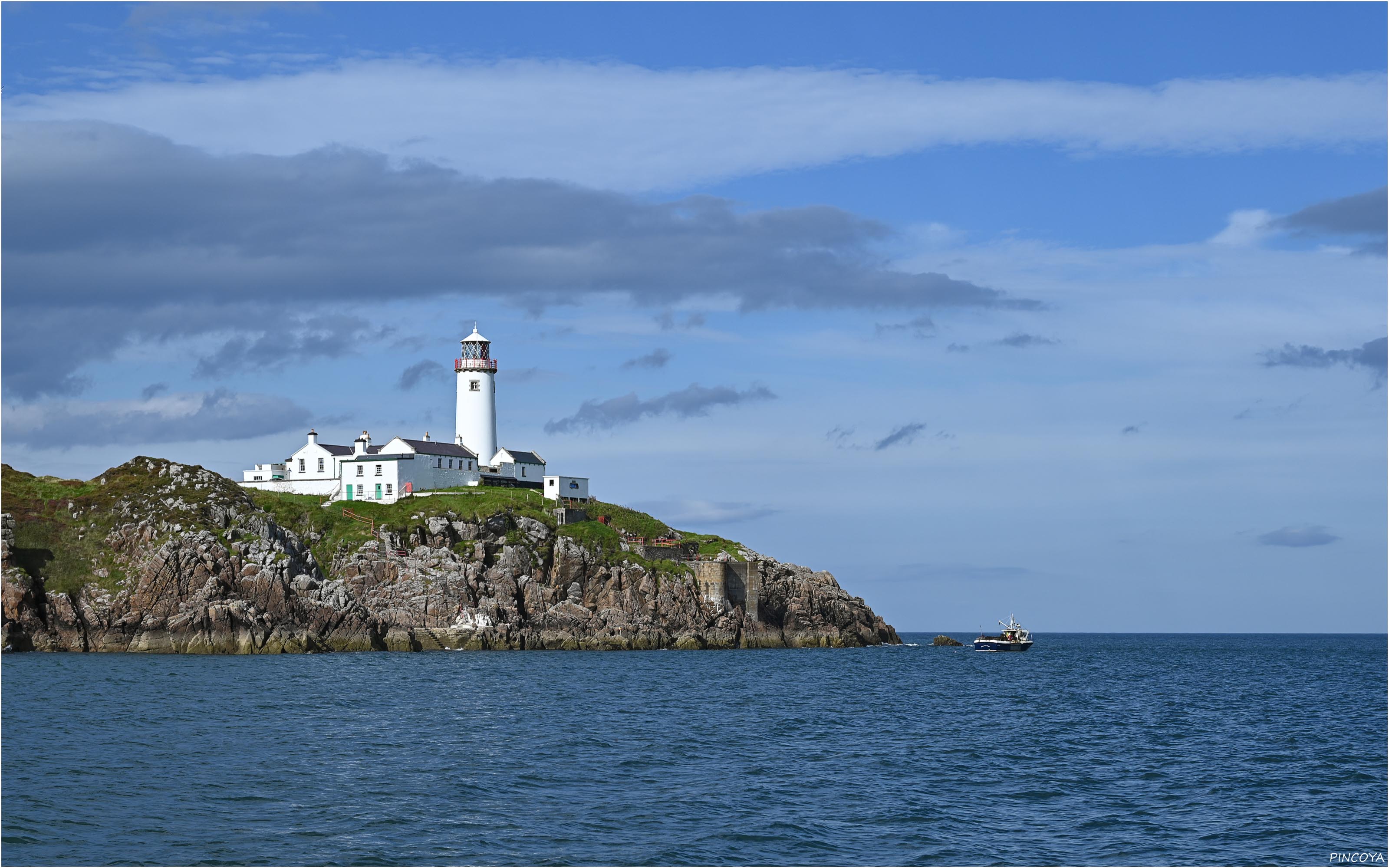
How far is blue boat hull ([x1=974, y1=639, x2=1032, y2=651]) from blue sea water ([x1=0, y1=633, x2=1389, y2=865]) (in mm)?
65478

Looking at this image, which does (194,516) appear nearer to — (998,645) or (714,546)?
(714,546)

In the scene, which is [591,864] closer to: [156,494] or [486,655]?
[486,655]

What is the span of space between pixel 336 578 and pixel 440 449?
3028 cm

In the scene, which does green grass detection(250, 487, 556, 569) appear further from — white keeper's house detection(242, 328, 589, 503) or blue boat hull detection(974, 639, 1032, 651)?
blue boat hull detection(974, 639, 1032, 651)

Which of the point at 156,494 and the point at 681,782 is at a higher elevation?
the point at 156,494

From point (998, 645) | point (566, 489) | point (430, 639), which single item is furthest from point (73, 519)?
point (998, 645)

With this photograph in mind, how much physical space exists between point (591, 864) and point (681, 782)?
12.1 metres

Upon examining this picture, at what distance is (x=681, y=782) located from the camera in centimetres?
4359

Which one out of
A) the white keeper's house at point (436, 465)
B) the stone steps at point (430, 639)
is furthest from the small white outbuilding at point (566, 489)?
the stone steps at point (430, 639)

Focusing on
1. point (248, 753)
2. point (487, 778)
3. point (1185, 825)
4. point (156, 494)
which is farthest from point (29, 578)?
point (1185, 825)

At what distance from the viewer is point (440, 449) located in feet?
465

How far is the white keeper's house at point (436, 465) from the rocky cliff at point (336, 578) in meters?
6.74

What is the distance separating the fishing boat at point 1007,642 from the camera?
154 meters

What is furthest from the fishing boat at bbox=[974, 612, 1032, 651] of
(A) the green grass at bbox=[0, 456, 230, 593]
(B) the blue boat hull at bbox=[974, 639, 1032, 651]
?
(A) the green grass at bbox=[0, 456, 230, 593]
